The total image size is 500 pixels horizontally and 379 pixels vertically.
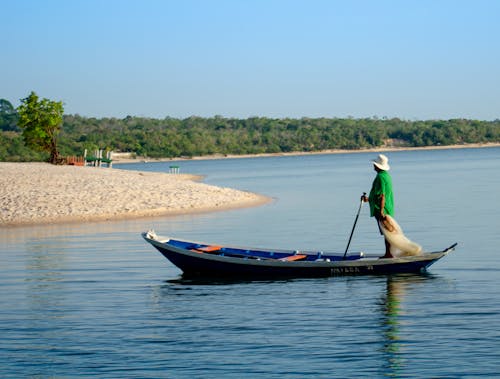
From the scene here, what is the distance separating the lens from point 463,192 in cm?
4500

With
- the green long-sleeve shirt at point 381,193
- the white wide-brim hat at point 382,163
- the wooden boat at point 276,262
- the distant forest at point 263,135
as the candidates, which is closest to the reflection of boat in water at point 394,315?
the wooden boat at point 276,262

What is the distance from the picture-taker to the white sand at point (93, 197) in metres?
33.8

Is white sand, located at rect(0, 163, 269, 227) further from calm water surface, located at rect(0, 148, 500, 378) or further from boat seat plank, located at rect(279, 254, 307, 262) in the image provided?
boat seat plank, located at rect(279, 254, 307, 262)

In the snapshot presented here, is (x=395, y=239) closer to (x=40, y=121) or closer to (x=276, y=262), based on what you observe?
(x=276, y=262)

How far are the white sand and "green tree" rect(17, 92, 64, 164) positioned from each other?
12.0m

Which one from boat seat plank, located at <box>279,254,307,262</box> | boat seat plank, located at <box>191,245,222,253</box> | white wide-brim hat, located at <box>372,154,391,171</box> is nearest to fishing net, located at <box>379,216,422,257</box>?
white wide-brim hat, located at <box>372,154,391,171</box>

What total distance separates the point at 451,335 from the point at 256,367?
2956 millimetres

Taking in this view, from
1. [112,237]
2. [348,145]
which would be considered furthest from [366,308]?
[348,145]

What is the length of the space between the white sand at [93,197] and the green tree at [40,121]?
1195 centimetres

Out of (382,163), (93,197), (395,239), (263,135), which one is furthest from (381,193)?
(263,135)

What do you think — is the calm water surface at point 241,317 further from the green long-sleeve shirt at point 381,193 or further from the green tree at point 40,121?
the green tree at point 40,121

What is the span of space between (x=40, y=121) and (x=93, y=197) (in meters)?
21.7

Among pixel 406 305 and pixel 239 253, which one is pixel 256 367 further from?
pixel 239 253

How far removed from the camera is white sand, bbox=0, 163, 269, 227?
33844 mm
